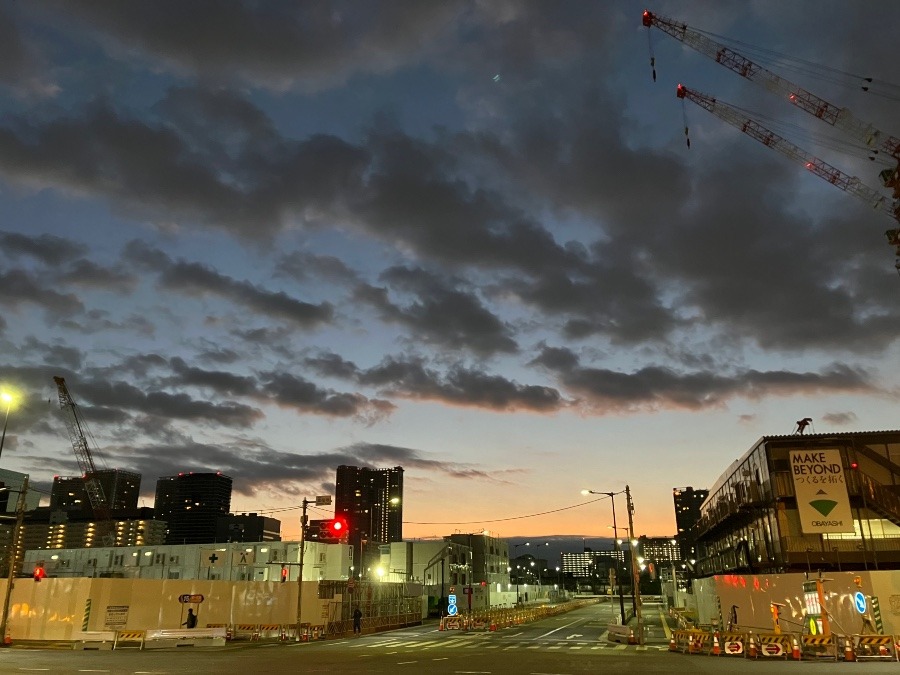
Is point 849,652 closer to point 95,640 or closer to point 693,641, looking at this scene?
point 693,641

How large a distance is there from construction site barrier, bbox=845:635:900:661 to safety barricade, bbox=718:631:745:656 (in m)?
4.58

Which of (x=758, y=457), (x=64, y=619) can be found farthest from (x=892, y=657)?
(x=64, y=619)

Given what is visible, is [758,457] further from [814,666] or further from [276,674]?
[276,674]

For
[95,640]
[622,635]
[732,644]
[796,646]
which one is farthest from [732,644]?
[95,640]

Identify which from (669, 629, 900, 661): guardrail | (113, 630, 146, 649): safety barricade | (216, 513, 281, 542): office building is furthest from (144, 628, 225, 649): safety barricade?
(216, 513, 281, 542): office building

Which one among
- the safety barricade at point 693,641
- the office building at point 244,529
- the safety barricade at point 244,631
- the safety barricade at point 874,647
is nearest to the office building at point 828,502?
the safety barricade at point 693,641

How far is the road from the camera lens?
76.1 ft

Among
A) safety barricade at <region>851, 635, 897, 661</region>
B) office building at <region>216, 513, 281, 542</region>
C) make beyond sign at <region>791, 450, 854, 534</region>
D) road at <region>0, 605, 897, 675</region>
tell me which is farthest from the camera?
office building at <region>216, 513, 281, 542</region>

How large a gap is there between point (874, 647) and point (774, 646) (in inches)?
147

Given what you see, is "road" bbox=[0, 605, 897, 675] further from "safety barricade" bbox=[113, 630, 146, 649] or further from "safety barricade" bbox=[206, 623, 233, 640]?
"safety barricade" bbox=[206, 623, 233, 640]

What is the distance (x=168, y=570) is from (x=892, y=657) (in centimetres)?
8631

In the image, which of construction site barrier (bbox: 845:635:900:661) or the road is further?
construction site barrier (bbox: 845:635:900:661)

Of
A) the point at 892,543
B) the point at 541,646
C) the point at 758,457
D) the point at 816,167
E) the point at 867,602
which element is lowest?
the point at 541,646

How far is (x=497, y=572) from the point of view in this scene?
4877 inches
